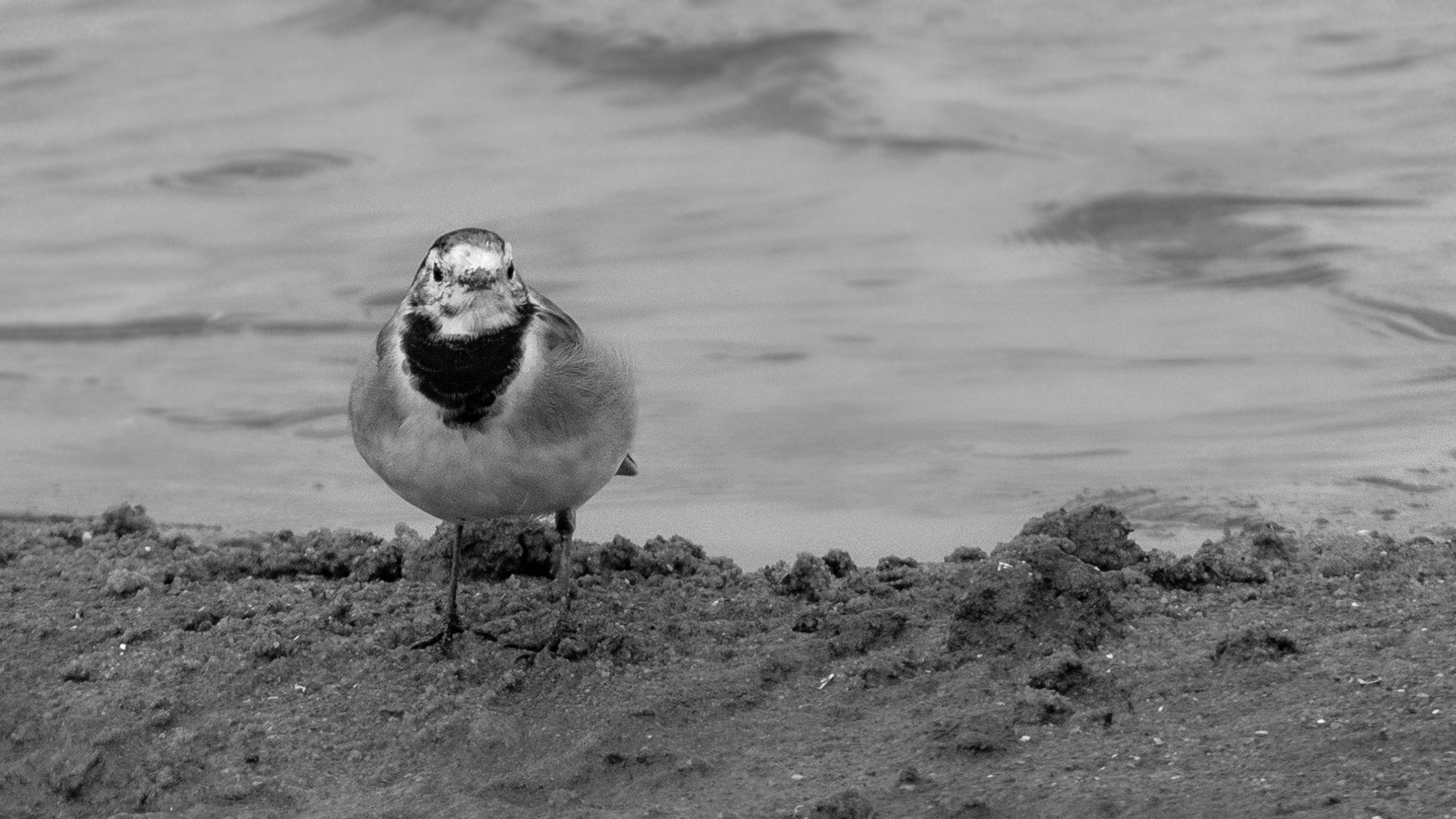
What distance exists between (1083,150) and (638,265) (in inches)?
128

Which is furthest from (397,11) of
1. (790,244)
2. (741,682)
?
(741,682)

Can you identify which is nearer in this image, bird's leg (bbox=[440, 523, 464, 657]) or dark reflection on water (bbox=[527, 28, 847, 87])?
bird's leg (bbox=[440, 523, 464, 657])

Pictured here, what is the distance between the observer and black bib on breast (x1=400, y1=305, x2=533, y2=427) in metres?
5.86

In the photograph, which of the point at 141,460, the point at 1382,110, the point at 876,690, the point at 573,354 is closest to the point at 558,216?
the point at 141,460

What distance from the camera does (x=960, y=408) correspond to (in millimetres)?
9641

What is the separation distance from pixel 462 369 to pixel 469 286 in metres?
0.25

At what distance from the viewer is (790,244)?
39.4 feet

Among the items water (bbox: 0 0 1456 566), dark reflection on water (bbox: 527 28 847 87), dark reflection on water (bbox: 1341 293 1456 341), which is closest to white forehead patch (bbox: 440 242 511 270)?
water (bbox: 0 0 1456 566)

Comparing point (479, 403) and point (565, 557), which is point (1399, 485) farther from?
point (479, 403)

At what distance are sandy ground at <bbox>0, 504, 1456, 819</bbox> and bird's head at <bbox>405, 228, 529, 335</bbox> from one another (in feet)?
3.05

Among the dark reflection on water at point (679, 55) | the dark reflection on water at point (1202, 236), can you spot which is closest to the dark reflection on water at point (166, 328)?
the dark reflection on water at point (1202, 236)

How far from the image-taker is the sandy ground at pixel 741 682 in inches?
185

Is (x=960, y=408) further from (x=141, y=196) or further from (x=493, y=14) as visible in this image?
(x=493, y=14)

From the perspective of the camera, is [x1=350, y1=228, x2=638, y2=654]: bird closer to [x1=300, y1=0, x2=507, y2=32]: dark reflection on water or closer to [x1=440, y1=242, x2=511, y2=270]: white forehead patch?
[x1=440, y1=242, x2=511, y2=270]: white forehead patch
